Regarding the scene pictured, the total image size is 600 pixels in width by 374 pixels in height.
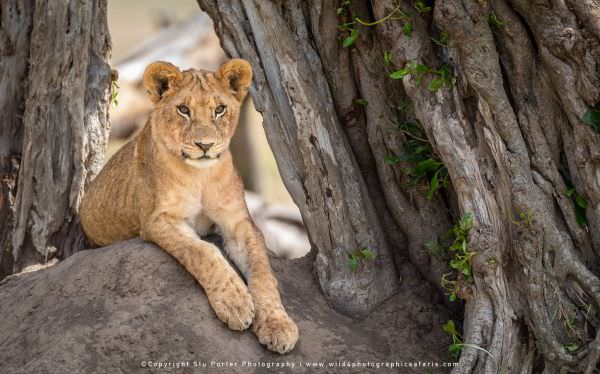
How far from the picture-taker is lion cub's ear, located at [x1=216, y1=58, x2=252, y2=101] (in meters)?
5.15

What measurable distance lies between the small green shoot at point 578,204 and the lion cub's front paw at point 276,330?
1.61 m

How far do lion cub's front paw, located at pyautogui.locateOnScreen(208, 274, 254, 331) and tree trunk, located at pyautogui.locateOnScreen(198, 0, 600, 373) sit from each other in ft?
2.55

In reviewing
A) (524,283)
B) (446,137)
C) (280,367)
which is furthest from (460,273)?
(280,367)

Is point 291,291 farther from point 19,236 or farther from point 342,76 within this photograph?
point 19,236

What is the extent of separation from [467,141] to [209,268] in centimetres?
158

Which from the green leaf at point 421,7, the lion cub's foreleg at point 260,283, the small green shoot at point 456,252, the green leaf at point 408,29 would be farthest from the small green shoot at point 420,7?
the lion cub's foreleg at point 260,283

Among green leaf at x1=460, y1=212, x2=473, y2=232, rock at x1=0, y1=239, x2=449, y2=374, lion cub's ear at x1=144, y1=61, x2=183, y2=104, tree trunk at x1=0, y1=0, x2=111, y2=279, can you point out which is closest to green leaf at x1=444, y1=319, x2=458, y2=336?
rock at x1=0, y1=239, x2=449, y2=374

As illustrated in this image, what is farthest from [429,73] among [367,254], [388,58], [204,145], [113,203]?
[113,203]

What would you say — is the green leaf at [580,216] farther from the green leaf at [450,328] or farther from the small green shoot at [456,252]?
the green leaf at [450,328]

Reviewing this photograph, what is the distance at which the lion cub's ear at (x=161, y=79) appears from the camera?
5.18 metres

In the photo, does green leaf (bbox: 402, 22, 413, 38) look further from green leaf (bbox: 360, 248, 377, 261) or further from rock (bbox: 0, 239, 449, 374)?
rock (bbox: 0, 239, 449, 374)

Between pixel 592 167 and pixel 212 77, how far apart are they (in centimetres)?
226

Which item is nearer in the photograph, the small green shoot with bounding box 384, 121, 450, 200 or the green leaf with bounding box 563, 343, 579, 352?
the green leaf with bounding box 563, 343, 579, 352

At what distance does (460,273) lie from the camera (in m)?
4.88
